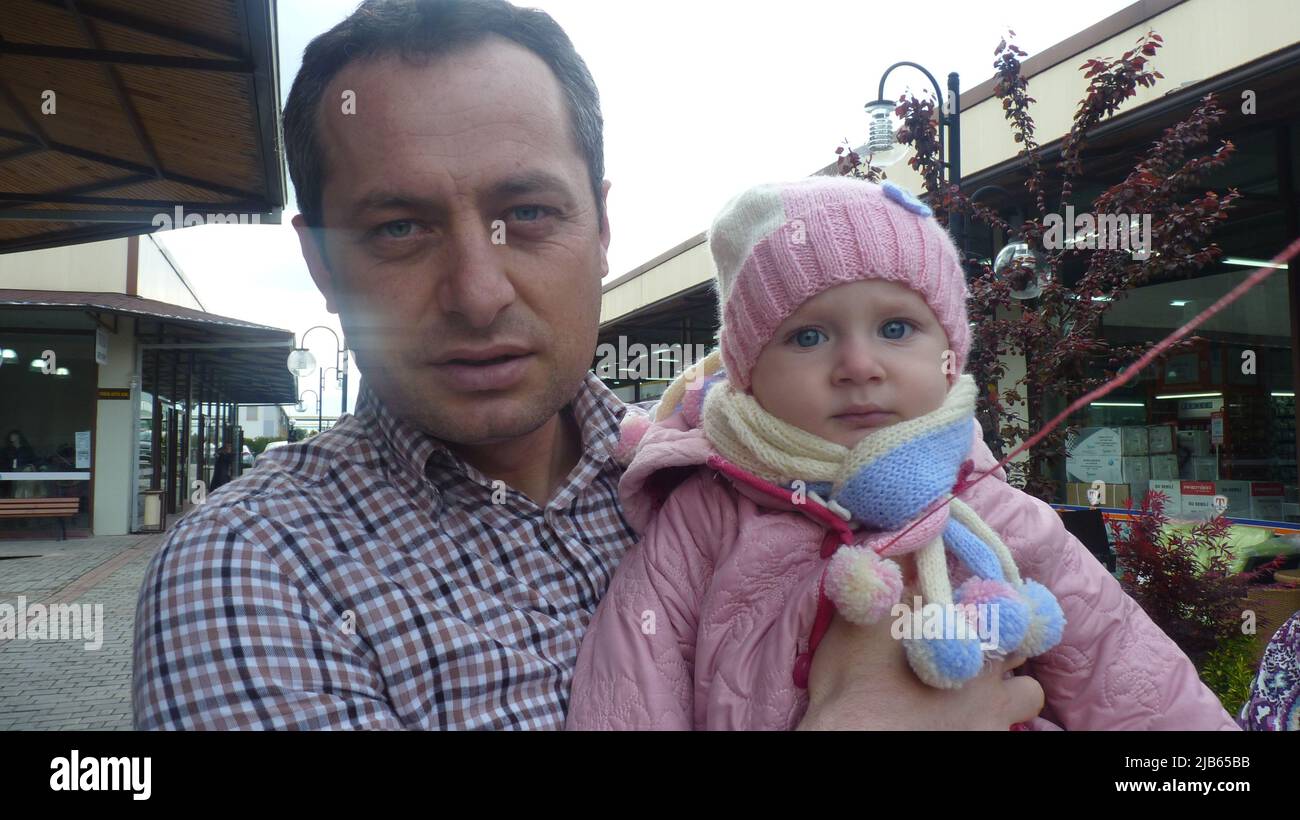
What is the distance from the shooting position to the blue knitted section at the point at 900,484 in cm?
153

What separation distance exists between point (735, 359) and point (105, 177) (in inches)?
273

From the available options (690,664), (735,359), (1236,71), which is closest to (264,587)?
(690,664)

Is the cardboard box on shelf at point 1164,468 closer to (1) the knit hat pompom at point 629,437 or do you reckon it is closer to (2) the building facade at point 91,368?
(1) the knit hat pompom at point 629,437

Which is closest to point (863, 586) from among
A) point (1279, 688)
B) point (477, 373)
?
point (477, 373)

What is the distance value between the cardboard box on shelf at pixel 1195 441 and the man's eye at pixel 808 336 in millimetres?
6892

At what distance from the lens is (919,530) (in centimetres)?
151

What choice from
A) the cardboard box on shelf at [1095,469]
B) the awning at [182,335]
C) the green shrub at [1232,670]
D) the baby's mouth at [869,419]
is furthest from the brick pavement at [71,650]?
the cardboard box on shelf at [1095,469]

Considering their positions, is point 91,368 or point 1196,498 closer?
point 1196,498

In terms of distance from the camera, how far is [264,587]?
1354mm

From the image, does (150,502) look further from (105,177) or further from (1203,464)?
(1203,464)

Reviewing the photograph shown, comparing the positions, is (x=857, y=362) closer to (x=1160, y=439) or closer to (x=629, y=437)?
(x=629, y=437)

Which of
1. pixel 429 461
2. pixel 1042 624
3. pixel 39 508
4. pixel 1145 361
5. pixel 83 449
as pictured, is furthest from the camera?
pixel 83 449

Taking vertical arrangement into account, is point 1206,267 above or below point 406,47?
above

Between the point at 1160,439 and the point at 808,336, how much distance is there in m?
7.02
